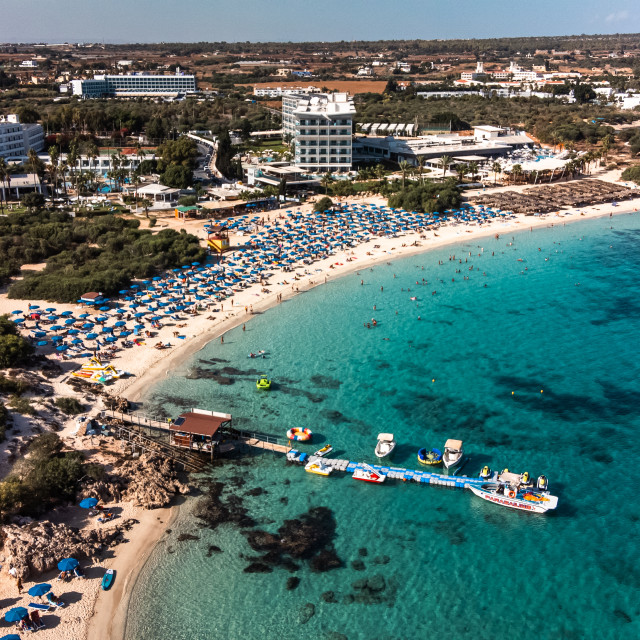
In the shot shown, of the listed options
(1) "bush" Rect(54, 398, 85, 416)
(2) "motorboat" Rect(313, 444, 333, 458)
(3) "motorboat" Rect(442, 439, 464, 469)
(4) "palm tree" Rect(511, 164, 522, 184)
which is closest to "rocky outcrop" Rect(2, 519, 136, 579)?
(1) "bush" Rect(54, 398, 85, 416)

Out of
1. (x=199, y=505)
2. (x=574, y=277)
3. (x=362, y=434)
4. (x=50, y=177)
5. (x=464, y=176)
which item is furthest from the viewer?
(x=464, y=176)

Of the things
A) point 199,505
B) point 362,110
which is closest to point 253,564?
point 199,505

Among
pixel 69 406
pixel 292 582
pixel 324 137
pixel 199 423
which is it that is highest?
pixel 324 137

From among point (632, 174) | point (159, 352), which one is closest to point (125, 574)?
point (159, 352)

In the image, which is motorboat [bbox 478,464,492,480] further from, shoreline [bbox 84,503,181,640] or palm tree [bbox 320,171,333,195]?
palm tree [bbox 320,171,333,195]

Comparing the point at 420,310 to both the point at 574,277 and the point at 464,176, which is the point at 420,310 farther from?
the point at 464,176

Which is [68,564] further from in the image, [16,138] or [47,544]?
[16,138]
